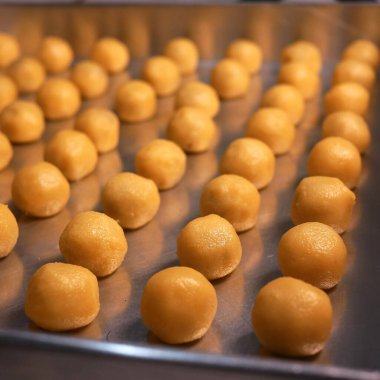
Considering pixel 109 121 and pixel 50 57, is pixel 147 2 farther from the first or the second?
pixel 109 121

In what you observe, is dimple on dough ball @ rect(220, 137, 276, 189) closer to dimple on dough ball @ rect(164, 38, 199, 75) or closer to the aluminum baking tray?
the aluminum baking tray

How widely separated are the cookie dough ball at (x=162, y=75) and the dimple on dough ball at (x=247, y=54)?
23 centimetres

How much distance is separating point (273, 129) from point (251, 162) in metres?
0.20

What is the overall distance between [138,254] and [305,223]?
422 millimetres

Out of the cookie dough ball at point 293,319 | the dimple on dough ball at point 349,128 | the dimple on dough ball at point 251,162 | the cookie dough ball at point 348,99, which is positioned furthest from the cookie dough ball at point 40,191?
the cookie dough ball at point 348,99

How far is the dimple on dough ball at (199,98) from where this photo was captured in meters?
2.12

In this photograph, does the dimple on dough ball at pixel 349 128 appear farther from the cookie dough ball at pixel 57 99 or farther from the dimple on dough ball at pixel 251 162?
the cookie dough ball at pixel 57 99

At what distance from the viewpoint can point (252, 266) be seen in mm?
1565

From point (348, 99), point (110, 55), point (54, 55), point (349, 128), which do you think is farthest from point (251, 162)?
point (54, 55)

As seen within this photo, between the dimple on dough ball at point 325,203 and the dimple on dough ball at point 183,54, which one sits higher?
the dimple on dough ball at point 183,54

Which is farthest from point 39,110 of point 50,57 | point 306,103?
point 306,103

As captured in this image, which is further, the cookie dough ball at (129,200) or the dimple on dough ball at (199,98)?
the dimple on dough ball at (199,98)

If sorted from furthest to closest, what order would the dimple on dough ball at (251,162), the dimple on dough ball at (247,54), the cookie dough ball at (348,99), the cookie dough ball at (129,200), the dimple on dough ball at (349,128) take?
the dimple on dough ball at (247,54), the cookie dough ball at (348,99), the dimple on dough ball at (349,128), the dimple on dough ball at (251,162), the cookie dough ball at (129,200)

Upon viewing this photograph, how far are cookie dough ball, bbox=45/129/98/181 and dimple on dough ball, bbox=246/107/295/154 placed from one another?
50 centimetres
